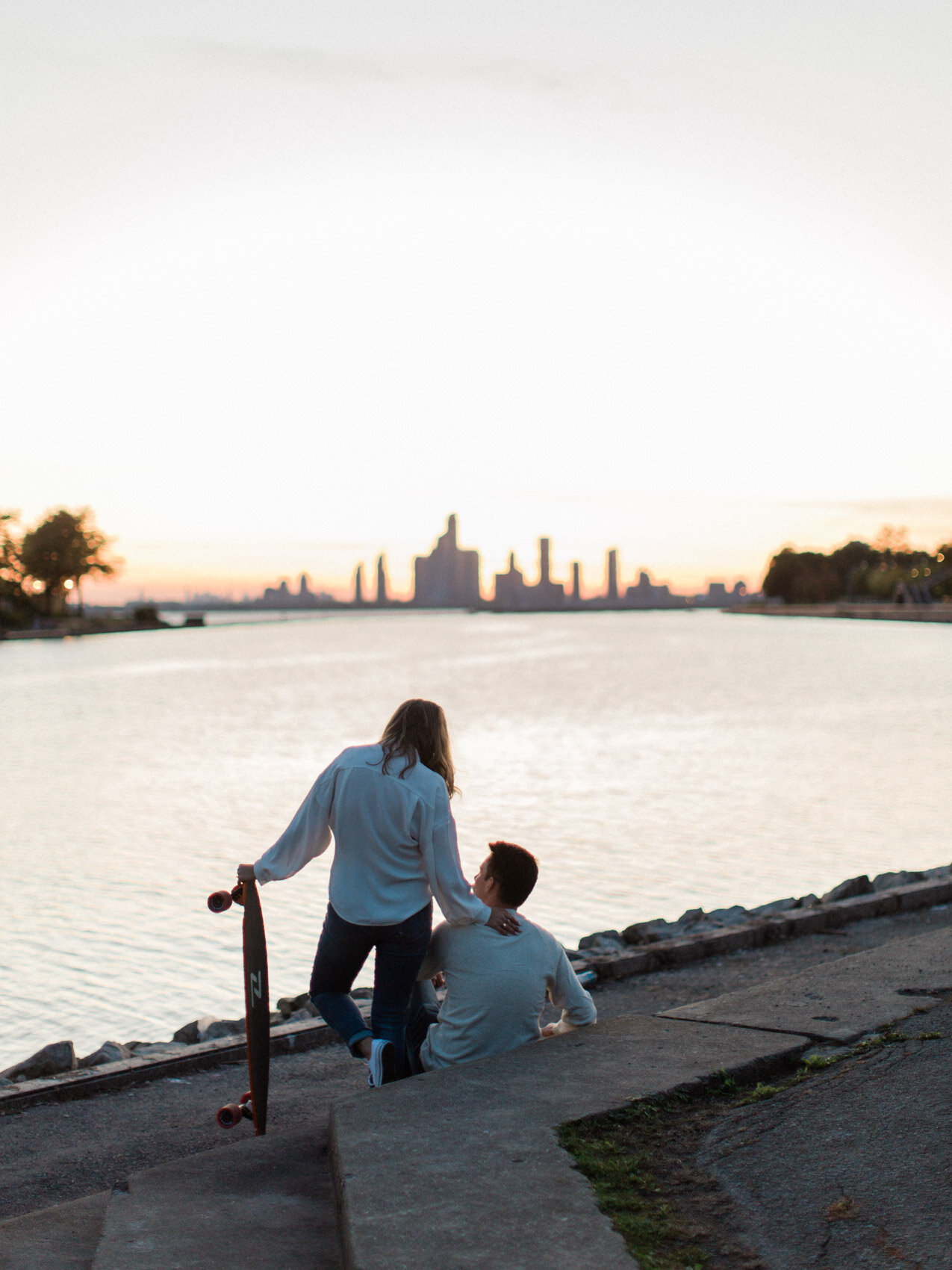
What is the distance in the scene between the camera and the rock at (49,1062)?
22.4ft

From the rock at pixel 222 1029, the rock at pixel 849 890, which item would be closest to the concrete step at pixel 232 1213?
the rock at pixel 222 1029

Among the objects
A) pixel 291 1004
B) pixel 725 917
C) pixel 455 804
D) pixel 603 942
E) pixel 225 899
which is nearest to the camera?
pixel 225 899

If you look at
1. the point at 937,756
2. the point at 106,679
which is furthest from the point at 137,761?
the point at 106,679

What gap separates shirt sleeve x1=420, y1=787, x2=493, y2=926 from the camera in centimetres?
476

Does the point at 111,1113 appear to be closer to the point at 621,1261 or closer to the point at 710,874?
the point at 621,1261

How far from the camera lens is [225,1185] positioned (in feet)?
13.8

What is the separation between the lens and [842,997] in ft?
19.9

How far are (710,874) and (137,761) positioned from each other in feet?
53.0

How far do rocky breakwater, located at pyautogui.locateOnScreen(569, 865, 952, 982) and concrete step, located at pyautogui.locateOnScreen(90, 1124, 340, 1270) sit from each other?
3.30m

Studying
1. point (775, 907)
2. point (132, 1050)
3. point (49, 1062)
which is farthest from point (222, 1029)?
point (775, 907)

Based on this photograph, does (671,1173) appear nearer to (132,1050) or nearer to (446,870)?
(446,870)

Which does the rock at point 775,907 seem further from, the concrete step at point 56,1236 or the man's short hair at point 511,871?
the concrete step at point 56,1236

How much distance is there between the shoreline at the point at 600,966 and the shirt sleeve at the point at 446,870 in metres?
2.35

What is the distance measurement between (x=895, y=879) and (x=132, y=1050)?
7.53 m
